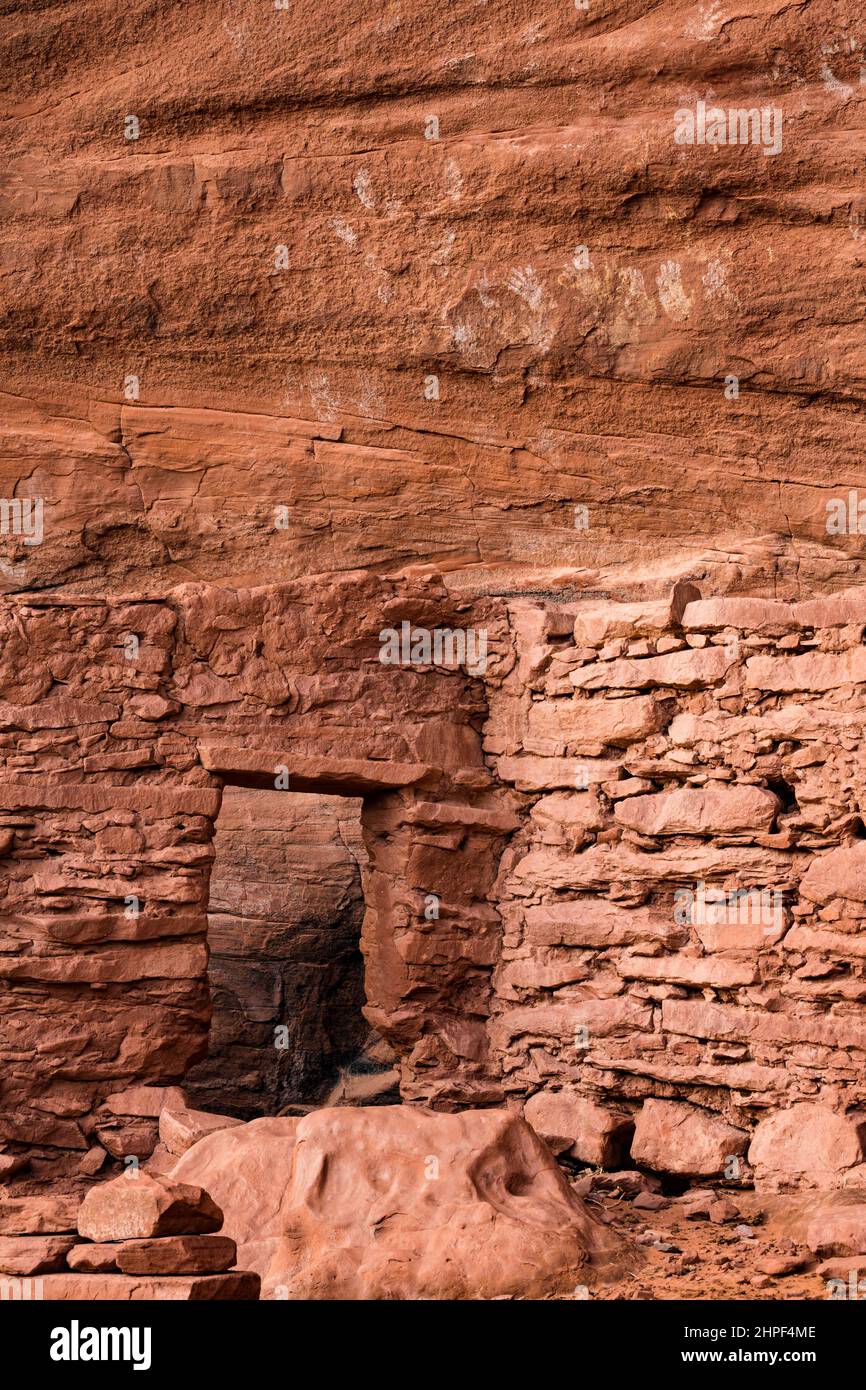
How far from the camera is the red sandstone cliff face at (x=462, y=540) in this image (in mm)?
8359

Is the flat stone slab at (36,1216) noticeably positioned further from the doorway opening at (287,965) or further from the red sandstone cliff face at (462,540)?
the doorway opening at (287,965)

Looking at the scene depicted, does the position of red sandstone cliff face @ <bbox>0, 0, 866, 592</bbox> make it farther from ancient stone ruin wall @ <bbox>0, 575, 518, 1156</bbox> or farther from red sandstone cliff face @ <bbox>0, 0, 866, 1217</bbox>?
ancient stone ruin wall @ <bbox>0, 575, 518, 1156</bbox>

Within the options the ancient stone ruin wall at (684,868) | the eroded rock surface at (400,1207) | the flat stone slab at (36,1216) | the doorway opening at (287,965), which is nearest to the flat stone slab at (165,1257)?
the eroded rock surface at (400,1207)

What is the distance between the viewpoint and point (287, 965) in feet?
37.2

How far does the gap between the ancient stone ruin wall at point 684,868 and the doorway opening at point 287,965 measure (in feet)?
7.18

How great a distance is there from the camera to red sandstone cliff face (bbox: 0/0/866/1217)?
8.36 m

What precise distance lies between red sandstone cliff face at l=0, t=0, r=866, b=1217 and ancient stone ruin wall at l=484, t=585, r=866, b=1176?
0.9 inches

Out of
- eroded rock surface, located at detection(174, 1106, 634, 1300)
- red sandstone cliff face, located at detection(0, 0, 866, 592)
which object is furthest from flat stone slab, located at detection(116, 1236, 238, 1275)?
red sandstone cliff face, located at detection(0, 0, 866, 592)

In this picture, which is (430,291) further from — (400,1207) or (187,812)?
(400,1207)

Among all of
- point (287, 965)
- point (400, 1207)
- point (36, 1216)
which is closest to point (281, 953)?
point (287, 965)

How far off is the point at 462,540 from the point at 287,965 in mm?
3086

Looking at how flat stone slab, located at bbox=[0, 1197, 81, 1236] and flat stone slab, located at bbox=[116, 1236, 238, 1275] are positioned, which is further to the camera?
flat stone slab, located at bbox=[0, 1197, 81, 1236]

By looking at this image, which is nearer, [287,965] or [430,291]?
[430,291]

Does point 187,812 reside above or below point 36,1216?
above
